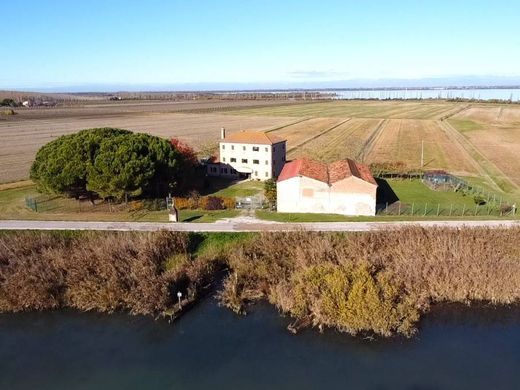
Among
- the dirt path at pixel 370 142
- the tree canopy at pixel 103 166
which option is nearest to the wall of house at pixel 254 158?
the tree canopy at pixel 103 166

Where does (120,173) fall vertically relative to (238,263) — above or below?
above

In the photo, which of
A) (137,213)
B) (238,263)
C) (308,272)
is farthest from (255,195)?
(308,272)

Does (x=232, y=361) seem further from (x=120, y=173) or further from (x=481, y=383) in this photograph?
(x=120, y=173)

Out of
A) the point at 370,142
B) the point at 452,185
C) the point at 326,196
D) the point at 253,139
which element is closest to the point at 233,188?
the point at 253,139

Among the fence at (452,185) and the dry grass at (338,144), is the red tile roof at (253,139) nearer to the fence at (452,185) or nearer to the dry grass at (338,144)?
the fence at (452,185)

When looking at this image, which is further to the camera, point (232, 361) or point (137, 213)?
point (137, 213)

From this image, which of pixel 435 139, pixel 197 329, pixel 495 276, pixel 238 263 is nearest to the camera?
pixel 197 329

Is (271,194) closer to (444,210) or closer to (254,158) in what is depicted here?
(254,158)
